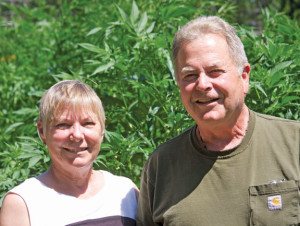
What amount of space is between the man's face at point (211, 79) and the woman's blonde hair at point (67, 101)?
24.7 inches

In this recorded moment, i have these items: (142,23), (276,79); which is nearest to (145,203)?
(276,79)

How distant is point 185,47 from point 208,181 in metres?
0.70

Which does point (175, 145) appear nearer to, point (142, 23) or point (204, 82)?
point (204, 82)

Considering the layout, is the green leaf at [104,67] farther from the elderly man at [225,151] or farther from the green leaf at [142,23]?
the elderly man at [225,151]

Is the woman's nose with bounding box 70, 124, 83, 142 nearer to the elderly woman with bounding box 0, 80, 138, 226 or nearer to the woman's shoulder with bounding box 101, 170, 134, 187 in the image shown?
Answer: the elderly woman with bounding box 0, 80, 138, 226

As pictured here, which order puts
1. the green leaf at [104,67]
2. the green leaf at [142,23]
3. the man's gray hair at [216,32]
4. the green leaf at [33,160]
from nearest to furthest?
the man's gray hair at [216,32] < the green leaf at [33,160] < the green leaf at [104,67] < the green leaf at [142,23]

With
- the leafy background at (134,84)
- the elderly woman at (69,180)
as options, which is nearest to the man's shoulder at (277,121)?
the leafy background at (134,84)

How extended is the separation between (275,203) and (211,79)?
2.25 ft

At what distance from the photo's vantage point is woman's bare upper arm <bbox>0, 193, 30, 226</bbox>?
2727 millimetres

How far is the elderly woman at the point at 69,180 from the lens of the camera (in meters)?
2.79

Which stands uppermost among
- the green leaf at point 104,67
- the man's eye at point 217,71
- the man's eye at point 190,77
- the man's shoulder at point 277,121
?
the green leaf at point 104,67

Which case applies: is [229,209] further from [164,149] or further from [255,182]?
[164,149]

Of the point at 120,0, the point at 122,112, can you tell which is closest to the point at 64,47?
the point at 120,0

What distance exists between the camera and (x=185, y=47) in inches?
104
